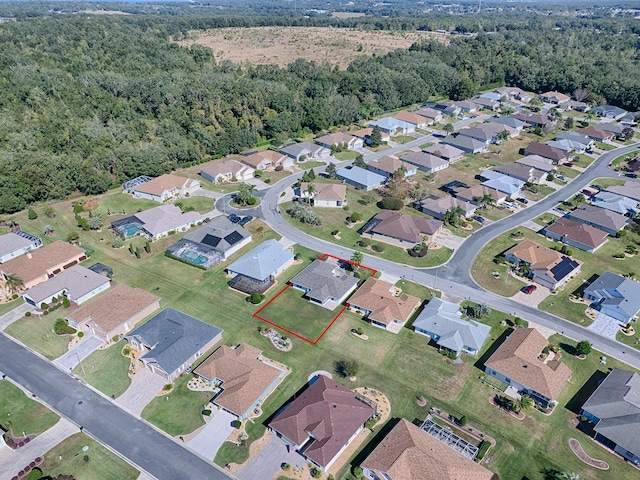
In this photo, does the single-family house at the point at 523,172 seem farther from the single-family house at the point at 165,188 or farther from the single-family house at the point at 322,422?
the single-family house at the point at 322,422

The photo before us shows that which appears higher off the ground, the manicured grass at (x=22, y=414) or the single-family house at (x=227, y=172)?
the single-family house at (x=227, y=172)

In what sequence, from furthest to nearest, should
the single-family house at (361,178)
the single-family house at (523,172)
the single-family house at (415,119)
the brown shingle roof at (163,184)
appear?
the single-family house at (415,119) → the single-family house at (523,172) → the single-family house at (361,178) → the brown shingle roof at (163,184)

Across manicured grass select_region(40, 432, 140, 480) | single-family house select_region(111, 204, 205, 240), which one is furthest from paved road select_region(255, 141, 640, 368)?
manicured grass select_region(40, 432, 140, 480)

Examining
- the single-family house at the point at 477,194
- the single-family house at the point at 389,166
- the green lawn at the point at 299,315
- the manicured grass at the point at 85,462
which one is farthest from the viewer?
the single-family house at the point at 389,166

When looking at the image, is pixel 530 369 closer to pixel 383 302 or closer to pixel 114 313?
pixel 383 302

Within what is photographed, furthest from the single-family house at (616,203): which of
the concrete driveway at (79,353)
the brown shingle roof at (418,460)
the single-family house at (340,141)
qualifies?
the concrete driveway at (79,353)

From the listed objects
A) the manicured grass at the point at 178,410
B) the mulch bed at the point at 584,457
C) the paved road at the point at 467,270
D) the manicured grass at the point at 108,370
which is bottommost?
the mulch bed at the point at 584,457

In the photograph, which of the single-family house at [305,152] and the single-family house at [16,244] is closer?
the single-family house at [16,244]
